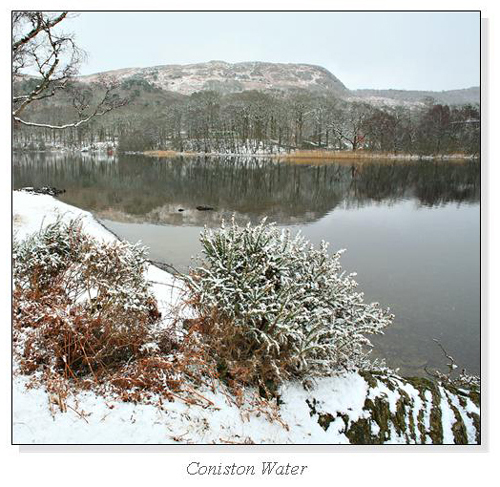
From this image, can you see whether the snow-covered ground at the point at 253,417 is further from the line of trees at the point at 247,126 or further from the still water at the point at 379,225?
the line of trees at the point at 247,126

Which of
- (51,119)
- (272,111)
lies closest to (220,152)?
(272,111)

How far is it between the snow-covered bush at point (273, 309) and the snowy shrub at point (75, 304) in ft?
2.67

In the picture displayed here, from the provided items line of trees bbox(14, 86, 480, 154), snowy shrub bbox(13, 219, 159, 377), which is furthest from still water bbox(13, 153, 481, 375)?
line of trees bbox(14, 86, 480, 154)

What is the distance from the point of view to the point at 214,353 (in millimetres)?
3838

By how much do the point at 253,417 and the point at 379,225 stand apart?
1526 cm

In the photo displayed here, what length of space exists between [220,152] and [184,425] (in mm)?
99736

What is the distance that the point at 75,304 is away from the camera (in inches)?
179

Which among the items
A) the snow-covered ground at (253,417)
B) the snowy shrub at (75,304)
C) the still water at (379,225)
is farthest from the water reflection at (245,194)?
the snow-covered ground at (253,417)

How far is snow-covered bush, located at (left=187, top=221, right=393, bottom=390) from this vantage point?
3.71 metres

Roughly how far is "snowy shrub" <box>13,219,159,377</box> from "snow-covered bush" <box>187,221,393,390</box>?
32.1 inches

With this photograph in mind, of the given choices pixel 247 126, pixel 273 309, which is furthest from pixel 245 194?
pixel 247 126

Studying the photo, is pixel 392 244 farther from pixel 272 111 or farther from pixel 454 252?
pixel 272 111

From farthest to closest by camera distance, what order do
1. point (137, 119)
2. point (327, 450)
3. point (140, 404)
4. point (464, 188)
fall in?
point (137, 119), point (464, 188), point (140, 404), point (327, 450)
